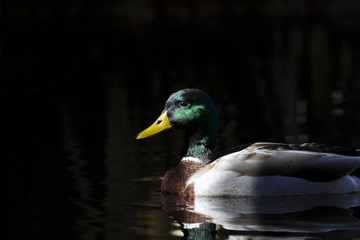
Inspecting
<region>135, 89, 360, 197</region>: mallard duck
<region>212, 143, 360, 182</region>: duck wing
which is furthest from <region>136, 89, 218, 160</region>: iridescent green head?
<region>212, 143, 360, 182</region>: duck wing

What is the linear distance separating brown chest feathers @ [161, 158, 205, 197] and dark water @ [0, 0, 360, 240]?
0.69ft

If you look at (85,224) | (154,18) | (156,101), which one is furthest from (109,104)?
(154,18)

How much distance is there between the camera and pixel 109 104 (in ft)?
49.2

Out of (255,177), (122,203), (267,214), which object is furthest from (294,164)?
(122,203)

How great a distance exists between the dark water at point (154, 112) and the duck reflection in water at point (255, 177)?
0.05 m

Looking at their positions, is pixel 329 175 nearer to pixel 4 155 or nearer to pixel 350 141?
pixel 350 141

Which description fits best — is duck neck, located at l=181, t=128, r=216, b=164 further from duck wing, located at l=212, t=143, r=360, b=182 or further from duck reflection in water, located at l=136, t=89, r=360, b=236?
duck wing, located at l=212, t=143, r=360, b=182

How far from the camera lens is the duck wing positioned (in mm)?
7270

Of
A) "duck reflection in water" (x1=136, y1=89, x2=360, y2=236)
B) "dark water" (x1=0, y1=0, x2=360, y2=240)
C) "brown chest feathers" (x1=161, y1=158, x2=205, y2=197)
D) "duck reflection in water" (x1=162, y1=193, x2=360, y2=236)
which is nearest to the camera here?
"duck reflection in water" (x1=162, y1=193, x2=360, y2=236)

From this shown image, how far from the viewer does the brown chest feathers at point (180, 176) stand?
7730mm

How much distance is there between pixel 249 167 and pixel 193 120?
0.78 metres

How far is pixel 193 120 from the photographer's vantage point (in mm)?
7797

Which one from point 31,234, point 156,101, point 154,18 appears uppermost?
point 154,18

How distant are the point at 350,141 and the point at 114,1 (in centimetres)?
3145
